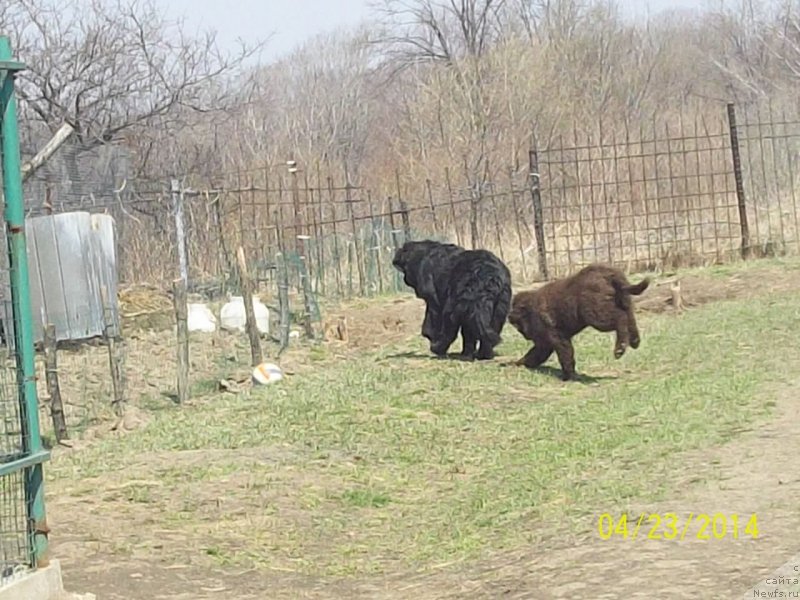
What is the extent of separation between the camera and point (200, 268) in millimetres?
19328

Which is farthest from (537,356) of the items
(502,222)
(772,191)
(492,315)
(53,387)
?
(772,191)

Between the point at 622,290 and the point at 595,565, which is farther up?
the point at 622,290

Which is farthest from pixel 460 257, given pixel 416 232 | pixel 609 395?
pixel 416 232

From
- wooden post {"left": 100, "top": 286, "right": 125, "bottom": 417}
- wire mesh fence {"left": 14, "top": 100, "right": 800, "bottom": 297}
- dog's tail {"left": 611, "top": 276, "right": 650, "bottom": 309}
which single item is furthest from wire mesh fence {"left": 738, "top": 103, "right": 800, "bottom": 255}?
wooden post {"left": 100, "top": 286, "right": 125, "bottom": 417}

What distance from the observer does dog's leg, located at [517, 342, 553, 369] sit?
501 inches

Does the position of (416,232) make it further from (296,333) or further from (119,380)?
(119,380)

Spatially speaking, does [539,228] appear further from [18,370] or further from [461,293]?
[18,370]

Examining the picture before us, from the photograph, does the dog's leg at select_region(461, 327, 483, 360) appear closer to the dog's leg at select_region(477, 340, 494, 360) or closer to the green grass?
the dog's leg at select_region(477, 340, 494, 360)

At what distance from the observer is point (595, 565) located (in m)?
5.96

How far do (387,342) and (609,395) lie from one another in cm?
574

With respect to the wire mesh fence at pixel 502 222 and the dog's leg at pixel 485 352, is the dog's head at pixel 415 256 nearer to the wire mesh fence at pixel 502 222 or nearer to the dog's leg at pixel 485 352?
the dog's leg at pixel 485 352

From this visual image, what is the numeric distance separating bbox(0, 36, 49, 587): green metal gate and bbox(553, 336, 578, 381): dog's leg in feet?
23.0

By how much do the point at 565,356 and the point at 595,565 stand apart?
21.7 ft
